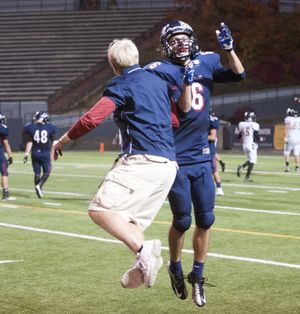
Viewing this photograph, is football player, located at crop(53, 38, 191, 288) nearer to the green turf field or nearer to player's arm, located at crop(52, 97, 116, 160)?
player's arm, located at crop(52, 97, 116, 160)

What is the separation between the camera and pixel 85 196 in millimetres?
16578

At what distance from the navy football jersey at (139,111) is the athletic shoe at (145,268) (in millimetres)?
757

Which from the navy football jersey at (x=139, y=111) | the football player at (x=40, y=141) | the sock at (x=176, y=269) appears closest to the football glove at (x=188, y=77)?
the navy football jersey at (x=139, y=111)

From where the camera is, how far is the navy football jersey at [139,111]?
5.81 metres

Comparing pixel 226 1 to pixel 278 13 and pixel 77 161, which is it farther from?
pixel 77 161

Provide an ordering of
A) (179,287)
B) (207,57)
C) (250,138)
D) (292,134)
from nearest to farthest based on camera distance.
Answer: (179,287) → (207,57) → (250,138) → (292,134)

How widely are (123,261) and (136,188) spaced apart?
298cm

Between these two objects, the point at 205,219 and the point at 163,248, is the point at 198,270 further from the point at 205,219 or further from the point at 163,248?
the point at 163,248

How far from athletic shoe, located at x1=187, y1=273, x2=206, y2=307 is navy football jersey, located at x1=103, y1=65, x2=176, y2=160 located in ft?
3.94

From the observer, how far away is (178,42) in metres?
6.46

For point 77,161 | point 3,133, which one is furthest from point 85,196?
point 77,161

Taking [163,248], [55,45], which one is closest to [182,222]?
[163,248]

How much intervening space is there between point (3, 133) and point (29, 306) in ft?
33.4

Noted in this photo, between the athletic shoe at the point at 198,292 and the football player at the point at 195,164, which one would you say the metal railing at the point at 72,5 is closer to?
the football player at the point at 195,164
